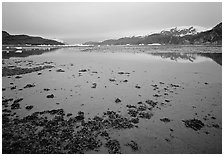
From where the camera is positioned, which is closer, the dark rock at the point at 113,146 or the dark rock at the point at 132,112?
the dark rock at the point at 113,146

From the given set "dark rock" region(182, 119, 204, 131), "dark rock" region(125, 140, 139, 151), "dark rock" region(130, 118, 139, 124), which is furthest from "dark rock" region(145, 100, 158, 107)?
"dark rock" region(125, 140, 139, 151)

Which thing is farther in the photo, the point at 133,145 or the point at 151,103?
the point at 151,103

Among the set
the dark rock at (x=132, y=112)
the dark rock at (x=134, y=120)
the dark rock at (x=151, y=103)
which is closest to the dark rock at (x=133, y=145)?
the dark rock at (x=134, y=120)

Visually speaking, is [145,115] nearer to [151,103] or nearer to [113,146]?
[151,103]

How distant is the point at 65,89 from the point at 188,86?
1369 centimetres

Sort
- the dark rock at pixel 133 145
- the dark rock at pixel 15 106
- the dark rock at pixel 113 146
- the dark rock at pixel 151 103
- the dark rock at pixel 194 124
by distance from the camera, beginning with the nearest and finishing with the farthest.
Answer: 1. the dark rock at pixel 113 146
2. the dark rock at pixel 133 145
3. the dark rock at pixel 194 124
4. the dark rock at pixel 15 106
5. the dark rock at pixel 151 103

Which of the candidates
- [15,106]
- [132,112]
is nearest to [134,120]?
[132,112]

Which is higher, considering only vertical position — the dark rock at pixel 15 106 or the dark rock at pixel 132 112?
the dark rock at pixel 15 106

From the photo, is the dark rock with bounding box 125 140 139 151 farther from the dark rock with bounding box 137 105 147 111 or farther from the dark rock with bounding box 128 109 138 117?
the dark rock with bounding box 137 105 147 111

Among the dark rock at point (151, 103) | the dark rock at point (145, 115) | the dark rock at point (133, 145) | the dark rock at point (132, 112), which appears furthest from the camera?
the dark rock at point (151, 103)

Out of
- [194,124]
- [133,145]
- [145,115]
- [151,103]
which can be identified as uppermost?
[151,103]

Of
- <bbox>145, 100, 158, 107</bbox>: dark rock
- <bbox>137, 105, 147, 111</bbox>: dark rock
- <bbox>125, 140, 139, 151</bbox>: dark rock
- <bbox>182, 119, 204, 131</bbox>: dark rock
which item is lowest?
<bbox>125, 140, 139, 151</bbox>: dark rock

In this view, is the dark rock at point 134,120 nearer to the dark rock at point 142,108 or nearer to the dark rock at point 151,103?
the dark rock at point 142,108

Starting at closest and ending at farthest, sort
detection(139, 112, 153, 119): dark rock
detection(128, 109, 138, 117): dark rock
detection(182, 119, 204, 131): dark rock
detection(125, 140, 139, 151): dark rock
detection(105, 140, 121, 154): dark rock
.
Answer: detection(105, 140, 121, 154): dark rock
detection(125, 140, 139, 151): dark rock
detection(182, 119, 204, 131): dark rock
detection(139, 112, 153, 119): dark rock
detection(128, 109, 138, 117): dark rock
